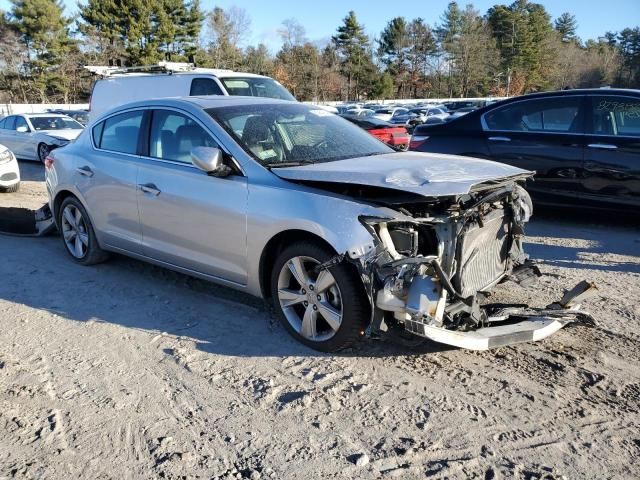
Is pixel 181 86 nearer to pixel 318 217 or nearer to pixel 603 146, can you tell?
pixel 603 146

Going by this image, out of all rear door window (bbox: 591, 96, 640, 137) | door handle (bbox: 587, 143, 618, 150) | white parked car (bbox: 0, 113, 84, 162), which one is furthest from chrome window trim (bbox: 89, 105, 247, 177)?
white parked car (bbox: 0, 113, 84, 162)

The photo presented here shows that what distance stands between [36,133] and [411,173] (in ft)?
46.7

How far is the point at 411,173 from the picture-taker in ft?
12.2

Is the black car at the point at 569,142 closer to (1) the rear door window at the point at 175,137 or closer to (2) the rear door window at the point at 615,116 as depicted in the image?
(2) the rear door window at the point at 615,116

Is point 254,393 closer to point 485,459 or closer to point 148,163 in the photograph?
point 485,459

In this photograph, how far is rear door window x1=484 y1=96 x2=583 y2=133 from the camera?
6984mm

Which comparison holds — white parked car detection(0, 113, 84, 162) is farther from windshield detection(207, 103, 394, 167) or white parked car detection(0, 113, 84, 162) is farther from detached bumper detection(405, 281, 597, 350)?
detached bumper detection(405, 281, 597, 350)

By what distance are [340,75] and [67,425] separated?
261ft

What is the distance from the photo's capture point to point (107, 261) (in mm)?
5934

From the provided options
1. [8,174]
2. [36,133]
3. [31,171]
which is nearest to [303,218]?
[8,174]

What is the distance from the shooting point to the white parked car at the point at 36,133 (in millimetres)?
15039

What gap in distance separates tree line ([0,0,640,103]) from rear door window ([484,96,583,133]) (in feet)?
169

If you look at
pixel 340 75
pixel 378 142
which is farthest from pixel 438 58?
pixel 378 142

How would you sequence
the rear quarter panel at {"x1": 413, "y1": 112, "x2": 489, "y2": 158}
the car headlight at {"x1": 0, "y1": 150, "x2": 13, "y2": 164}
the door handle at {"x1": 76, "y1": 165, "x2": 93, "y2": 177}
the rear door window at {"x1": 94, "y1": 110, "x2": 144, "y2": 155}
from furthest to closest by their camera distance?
the car headlight at {"x1": 0, "y1": 150, "x2": 13, "y2": 164} → the rear quarter panel at {"x1": 413, "y1": 112, "x2": 489, "y2": 158} → the door handle at {"x1": 76, "y1": 165, "x2": 93, "y2": 177} → the rear door window at {"x1": 94, "y1": 110, "x2": 144, "y2": 155}
